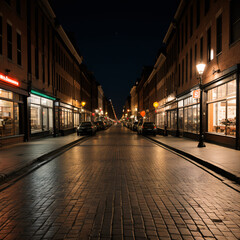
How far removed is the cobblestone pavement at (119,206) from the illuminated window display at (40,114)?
549 inches

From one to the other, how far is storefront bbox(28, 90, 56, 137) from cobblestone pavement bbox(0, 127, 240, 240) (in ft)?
45.3

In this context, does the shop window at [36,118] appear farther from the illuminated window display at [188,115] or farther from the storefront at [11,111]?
the illuminated window display at [188,115]

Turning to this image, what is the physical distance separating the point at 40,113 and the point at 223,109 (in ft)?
52.5

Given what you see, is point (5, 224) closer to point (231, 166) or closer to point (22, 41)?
point (231, 166)

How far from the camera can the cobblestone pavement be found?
152 inches

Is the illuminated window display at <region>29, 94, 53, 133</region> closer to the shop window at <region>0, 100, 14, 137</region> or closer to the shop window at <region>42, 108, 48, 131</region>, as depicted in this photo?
the shop window at <region>42, 108, 48, 131</region>

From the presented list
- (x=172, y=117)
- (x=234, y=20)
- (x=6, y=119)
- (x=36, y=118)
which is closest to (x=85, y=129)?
(x=36, y=118)

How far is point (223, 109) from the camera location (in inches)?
615

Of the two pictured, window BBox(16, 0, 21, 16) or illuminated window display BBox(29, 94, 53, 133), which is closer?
window BBox(16, 0, 21, 16)

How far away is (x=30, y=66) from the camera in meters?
20.8

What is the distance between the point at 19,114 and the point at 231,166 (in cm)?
1528

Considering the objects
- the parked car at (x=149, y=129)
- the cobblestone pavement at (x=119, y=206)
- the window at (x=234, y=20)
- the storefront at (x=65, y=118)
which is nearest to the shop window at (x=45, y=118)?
the storefront at (x=65, y=118)

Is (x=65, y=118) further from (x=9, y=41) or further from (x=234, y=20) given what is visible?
(x=234, y=20)

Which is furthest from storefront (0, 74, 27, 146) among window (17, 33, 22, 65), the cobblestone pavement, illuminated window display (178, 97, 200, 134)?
illuminated window display (178, 97, 200, 134)
